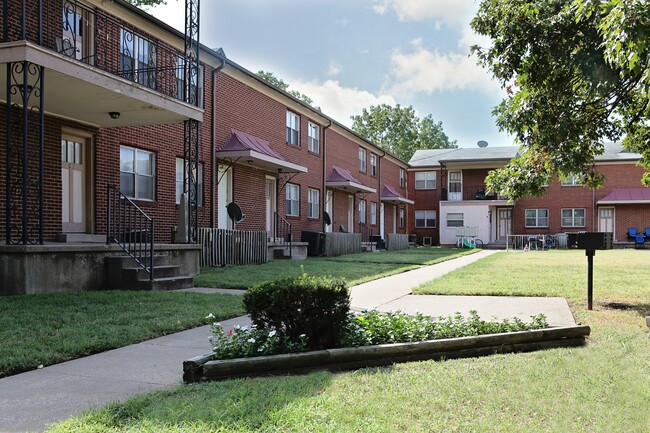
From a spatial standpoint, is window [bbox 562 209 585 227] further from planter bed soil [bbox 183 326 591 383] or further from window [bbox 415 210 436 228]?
planter bed soil [bbox 183 326 591 383]

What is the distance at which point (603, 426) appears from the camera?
324 cm

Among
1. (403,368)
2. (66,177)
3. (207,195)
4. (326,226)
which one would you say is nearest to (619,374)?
(403,368)

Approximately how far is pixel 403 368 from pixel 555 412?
4.49 ft

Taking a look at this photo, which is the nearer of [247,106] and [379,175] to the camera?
[247,106]

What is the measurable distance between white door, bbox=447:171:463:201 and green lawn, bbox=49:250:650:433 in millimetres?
36990

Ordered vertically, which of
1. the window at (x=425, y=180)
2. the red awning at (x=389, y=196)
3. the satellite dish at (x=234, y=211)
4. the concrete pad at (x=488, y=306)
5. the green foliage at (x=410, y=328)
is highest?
the window at (x=425, y=180)

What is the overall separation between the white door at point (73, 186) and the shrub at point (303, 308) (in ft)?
28.0

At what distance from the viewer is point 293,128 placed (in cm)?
2314

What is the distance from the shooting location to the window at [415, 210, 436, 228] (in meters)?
43.0

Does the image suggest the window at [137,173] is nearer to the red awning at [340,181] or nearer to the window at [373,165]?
the red awning at [340,181]

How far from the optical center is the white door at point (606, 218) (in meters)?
38.3

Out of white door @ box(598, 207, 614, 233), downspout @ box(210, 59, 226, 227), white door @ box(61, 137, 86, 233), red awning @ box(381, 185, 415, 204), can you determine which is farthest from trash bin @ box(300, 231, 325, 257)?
white door @ box(598, 207, 614, 233)

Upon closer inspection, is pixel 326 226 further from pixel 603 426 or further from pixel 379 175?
pixel 603 426

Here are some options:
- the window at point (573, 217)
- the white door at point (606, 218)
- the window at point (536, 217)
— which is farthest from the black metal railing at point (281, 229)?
the white door at point (606, 218)
